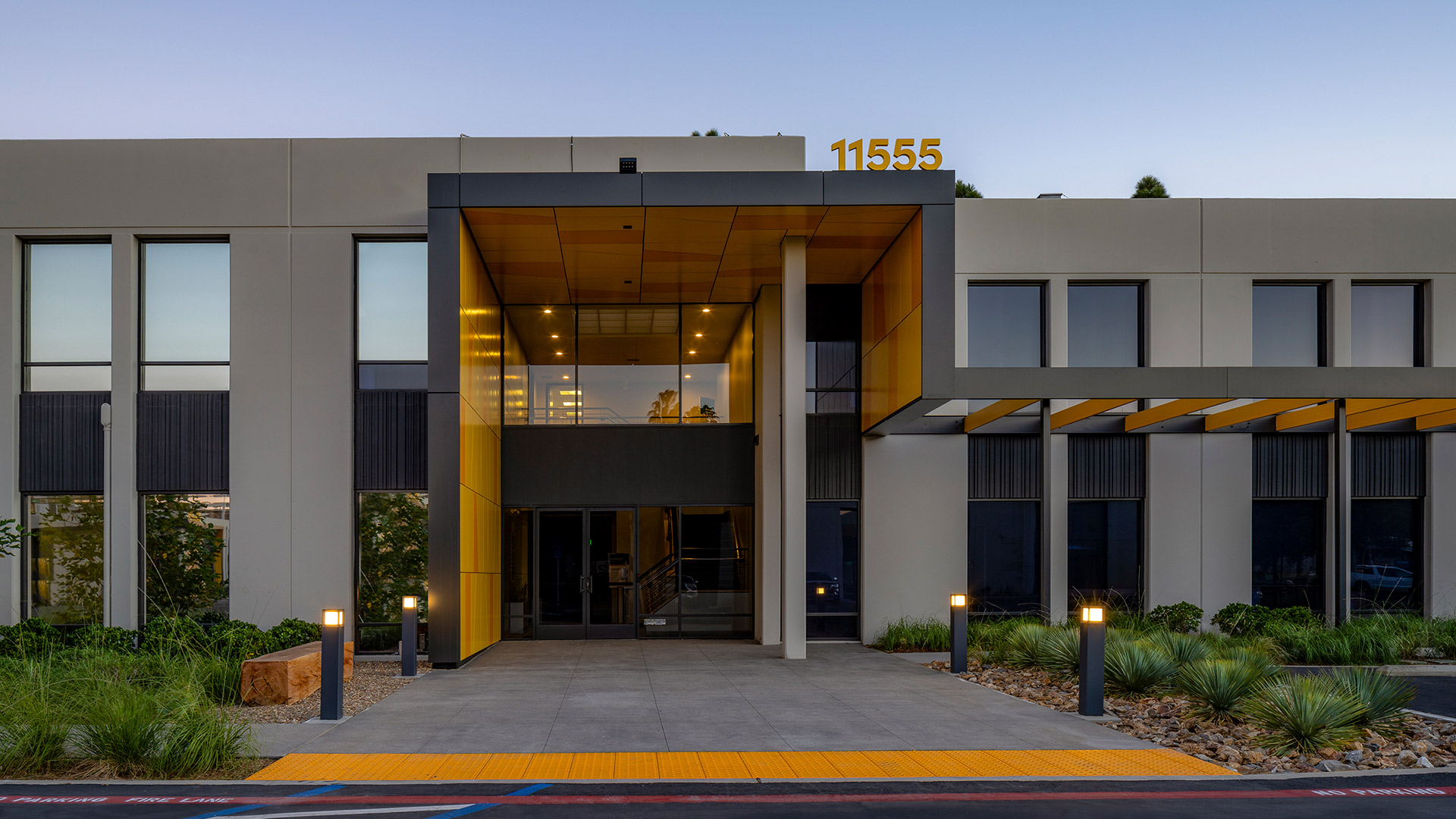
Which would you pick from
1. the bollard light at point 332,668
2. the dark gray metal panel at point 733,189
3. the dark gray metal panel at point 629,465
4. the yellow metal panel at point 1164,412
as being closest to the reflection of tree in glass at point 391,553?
the dark gray metal panel at point 629,465

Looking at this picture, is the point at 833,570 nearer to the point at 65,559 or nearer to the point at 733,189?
the point at 733,189

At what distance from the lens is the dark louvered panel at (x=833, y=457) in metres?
16.5

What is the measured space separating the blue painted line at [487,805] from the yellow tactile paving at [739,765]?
19cm

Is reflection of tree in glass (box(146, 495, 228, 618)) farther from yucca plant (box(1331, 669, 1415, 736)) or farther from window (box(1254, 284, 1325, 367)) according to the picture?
window (box(1254, 284, 1325, 367))

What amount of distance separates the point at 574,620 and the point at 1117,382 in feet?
34.7

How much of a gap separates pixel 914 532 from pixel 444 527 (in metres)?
8.42

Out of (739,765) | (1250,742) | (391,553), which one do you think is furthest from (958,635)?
(391,553)

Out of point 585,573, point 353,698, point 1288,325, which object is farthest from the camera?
point 585,573

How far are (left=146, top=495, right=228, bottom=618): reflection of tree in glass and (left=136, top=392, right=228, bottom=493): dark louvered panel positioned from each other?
32 cm

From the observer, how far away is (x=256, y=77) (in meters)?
74.1

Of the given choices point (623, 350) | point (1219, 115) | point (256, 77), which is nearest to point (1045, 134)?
point (1219, 115)

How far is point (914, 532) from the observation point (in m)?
16.2

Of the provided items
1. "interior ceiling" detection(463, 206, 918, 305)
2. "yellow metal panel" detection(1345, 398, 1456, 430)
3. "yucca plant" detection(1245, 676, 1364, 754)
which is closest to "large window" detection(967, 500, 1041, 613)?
"interior ceiling" detection(463, 206, 918, 305)

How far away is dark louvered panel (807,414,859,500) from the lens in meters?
16.5
